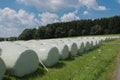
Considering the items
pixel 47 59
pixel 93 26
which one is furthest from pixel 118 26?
pixel 47 59

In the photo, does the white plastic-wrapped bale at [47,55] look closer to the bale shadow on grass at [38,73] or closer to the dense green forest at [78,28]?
the bale shadow on grass at [38,73]

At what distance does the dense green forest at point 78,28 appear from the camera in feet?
429

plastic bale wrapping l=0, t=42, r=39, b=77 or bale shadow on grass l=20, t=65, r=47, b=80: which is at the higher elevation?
plastic bale wrapping l=0, t=42, r=39, b=77

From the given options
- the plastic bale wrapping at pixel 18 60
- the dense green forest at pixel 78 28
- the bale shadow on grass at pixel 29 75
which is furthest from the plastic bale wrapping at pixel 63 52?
the dense green forest at pixel 78 28

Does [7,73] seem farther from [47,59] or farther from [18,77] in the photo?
[47,59]

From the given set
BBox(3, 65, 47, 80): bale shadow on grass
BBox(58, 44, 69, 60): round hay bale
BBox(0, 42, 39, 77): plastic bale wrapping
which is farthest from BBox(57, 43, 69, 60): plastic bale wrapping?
BBox(0, 42, 39, 77): plastic bale wrapping

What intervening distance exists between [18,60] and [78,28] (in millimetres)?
125114

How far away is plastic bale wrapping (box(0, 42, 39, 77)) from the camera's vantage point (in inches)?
538

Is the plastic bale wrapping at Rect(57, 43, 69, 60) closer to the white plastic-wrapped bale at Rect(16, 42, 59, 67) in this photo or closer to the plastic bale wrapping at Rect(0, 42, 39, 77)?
the white plastic-wrapped bale at Rect(16, 42, 59, 67)

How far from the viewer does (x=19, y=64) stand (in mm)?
13828

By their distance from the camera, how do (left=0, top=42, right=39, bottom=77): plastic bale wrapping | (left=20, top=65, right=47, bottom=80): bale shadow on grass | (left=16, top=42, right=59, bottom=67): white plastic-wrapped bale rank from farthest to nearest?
(left=16, top=42, right=59, bottom=67): white plastic-wrapped bale < (left=20, top=65, right=47, bottom=80): bale shadow on grass < (left=0, top=42, right=39, bottom=77): plastic bale wrapping

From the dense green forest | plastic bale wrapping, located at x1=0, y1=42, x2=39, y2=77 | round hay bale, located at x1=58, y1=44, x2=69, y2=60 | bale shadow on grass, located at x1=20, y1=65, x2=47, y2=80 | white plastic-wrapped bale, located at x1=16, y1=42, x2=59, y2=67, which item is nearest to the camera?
plastic bale wrapping, located at x1=0, y1=42, x2=39, y2=77

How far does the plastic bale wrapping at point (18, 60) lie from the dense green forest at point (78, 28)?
365 feet

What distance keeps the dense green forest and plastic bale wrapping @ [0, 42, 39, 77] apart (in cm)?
11124
